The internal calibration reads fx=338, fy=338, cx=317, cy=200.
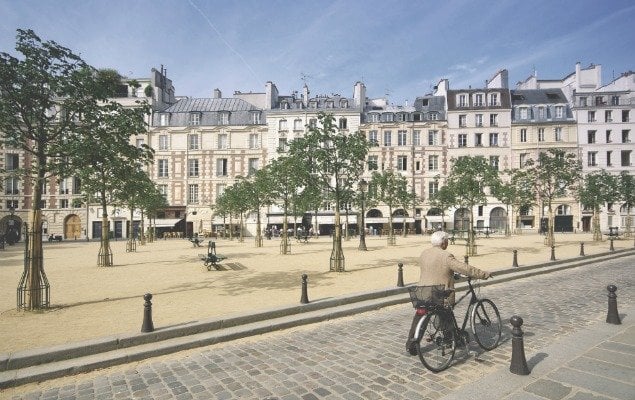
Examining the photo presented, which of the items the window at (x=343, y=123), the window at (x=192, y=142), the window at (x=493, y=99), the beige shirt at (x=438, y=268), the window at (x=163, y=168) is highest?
the window at (x=493, y=99)

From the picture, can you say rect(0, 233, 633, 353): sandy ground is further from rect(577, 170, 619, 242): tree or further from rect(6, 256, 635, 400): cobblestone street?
rect(577, 170, 619, 242): tree

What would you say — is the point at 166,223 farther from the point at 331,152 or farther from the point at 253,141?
the point at 331,152

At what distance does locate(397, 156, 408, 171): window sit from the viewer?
138 ft

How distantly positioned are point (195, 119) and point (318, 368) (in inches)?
1710

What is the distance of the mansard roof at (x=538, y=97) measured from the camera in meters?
43.0

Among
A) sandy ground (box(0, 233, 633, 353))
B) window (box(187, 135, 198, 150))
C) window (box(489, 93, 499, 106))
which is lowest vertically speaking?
sandy ground (box(0, 233, 633, 353))

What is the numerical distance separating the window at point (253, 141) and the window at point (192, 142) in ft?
22.3

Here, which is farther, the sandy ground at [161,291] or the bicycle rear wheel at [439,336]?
the sandy ground at [161,291]

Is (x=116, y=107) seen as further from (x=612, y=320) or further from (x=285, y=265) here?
(x=612, y=320)

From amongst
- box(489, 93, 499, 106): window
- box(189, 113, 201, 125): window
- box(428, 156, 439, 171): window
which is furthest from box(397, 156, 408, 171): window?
box(189, 113, 201, 125): window

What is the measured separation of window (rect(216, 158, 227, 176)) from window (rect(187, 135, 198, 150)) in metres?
3.41

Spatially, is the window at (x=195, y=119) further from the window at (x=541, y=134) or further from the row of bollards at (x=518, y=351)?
the row of bollards at (x=518, y=351)

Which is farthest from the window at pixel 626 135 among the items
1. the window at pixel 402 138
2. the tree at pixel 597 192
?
the window at pixel 402 138

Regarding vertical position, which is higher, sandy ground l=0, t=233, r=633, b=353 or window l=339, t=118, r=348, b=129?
window l=339, t=118, r=348, b=129
